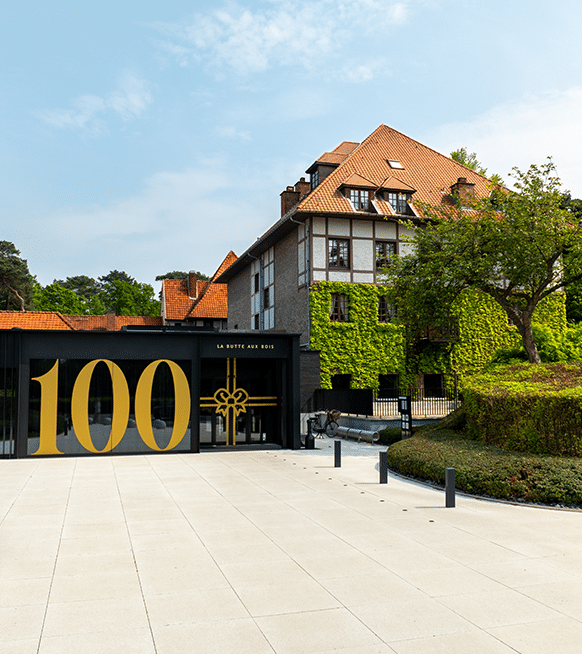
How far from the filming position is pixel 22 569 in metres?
6.93

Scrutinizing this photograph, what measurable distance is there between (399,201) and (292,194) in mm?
8595

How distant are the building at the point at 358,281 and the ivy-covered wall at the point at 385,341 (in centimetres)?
5

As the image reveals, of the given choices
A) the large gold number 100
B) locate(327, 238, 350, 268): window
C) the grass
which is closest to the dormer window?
locate(327, 238, 350, 268): window

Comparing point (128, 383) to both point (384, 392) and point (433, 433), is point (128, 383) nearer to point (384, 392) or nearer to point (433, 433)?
point (433, 433)

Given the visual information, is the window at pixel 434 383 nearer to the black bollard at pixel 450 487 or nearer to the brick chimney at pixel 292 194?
the brick chimney at pixel 292 194

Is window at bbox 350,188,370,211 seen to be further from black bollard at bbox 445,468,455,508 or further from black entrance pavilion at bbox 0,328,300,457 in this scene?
black bollard at bbox 445,468,455,508

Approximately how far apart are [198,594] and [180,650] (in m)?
1.27

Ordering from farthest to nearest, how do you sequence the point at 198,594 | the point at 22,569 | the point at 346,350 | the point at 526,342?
1. the point at 346,350
2. the point at 526,342
3. the point at 22,569
4. the point at 198,594

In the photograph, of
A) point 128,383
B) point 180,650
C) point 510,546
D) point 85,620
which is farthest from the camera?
point 128,383

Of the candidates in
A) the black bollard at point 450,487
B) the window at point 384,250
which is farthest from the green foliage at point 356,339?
the black bollard at point 450,487

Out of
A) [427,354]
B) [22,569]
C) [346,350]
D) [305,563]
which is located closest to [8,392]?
[22,569]

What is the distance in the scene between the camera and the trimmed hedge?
12.0 meters

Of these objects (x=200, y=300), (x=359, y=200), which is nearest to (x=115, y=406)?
(x=359, y=200)

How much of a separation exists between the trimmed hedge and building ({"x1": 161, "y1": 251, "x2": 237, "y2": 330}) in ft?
116
